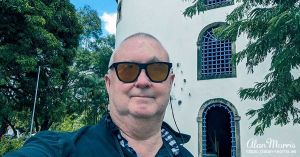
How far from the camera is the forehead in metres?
1.46

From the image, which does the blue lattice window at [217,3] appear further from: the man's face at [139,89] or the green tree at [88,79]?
the man's face at [139,89]

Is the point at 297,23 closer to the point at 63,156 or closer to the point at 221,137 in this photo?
the point at 63,156

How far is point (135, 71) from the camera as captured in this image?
1.44 meters

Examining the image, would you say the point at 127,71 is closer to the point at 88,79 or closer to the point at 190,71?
the point at 190,71

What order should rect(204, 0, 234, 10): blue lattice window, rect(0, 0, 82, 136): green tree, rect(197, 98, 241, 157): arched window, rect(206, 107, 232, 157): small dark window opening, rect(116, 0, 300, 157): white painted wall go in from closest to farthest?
rect(0, 0, 82, 136): green tree, rect(116, 0, 300, 157): white painted wall, rect(197, 98, 241, 157): arched window, rect(204, 0, 234, 10): blue lattice window, rect(206, 107, 232, 157): small dark window opening

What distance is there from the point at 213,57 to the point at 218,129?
5.00m

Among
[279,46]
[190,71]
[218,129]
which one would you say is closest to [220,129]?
[218,129]

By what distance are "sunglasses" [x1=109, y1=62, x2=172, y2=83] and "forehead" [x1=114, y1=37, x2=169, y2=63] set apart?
0.03 m

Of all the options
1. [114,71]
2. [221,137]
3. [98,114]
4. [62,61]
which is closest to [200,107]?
[221,137]

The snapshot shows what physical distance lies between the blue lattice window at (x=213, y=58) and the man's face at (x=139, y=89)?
40.3 feet

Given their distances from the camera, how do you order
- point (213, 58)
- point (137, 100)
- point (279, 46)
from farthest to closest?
point (213, 58) → point (279, 46) → point (137, 100)

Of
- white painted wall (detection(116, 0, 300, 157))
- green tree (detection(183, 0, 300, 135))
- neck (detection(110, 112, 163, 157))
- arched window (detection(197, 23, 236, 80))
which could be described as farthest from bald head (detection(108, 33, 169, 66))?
arched window (detection(197, 23, 236, 80))

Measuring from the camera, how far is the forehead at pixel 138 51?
146 centimetres

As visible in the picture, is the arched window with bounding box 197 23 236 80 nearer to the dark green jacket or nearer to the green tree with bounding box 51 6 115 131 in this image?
the green tree with bounding box 51 6 115 131
